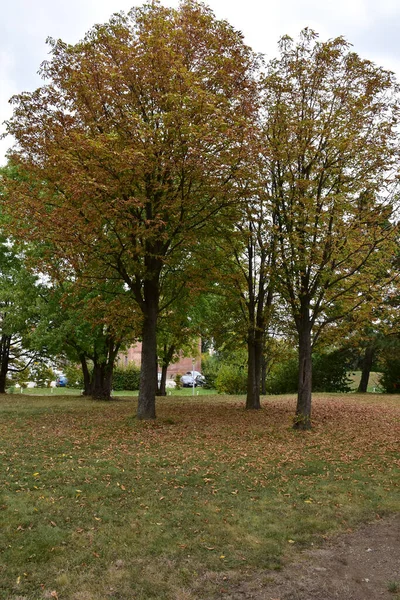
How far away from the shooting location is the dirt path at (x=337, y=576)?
387 centimetres

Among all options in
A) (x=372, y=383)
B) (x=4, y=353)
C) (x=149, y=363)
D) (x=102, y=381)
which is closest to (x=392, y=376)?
(x=372, y=383)

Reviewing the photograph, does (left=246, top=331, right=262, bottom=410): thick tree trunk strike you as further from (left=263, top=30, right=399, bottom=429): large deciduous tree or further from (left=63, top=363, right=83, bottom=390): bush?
(left=63, top=363, right=83, bottom=390): bush

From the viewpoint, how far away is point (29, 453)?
7.90 metres

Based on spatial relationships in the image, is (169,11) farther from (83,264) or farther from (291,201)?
(83,264)

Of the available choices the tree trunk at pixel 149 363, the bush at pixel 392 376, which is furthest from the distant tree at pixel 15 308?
the bush at pixel 392 376

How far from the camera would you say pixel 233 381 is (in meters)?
29.8

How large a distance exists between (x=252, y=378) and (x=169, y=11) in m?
11.2

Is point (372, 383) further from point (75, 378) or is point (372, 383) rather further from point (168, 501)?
point (168, 501)

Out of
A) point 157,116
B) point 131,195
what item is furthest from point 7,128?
point 157,116

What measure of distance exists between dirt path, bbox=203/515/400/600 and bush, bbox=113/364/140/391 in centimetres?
2884

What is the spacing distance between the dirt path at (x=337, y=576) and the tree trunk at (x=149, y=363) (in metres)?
7.64

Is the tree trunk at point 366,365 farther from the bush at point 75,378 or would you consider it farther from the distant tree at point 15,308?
the distant tree at point 15,308

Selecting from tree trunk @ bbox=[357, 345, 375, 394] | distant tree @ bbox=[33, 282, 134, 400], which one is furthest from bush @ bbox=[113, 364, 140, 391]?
tree trunk @ bbox=[357, 345, 375, 394]

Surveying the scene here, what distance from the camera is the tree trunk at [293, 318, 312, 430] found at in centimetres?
1162
